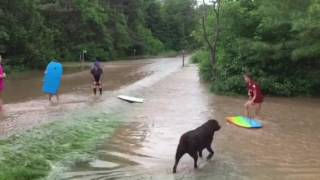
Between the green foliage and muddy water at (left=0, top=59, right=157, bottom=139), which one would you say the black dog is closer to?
muddy water at (left=0, top=59, right=157, bottom=139)

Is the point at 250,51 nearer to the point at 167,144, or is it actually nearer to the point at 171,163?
the point at 167,144

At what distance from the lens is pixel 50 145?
1160 centimetres

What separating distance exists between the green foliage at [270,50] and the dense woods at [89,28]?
1947cm

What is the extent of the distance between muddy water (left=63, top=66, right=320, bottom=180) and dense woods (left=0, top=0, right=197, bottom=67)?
24.0 metres

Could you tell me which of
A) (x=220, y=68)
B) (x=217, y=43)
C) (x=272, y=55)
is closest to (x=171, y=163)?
(x=272, y=55)

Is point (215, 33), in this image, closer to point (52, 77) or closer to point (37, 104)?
point (52, 77)

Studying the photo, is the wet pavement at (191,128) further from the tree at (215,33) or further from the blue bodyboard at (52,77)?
the tree at (215,33)

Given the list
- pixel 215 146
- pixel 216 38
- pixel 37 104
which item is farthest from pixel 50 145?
pixel 216 38

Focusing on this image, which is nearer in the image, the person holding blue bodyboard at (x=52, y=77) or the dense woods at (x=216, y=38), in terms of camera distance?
the person holding blue bodyboard at (x=52, y=77)

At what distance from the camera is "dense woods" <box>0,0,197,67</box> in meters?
42.5

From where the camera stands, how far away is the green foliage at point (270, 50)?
75.3 ft

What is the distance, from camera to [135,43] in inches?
3346

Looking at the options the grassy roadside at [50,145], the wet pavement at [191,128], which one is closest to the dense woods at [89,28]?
the wet pavement at [191,128]

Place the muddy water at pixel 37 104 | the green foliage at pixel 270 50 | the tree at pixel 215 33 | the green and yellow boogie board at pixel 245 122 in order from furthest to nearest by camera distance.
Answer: the tree at pixel 215 33, the green foliage at pixel 270 50, the green and yellow boogie board at pixel 245 122, the muddy water at pixel 37 104
